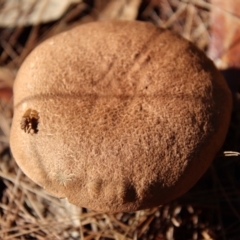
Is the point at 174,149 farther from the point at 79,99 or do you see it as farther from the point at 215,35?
the point at 215,35

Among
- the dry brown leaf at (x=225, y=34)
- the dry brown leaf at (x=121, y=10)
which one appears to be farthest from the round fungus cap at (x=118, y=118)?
the dry brown leaf at (x=121, y=10)

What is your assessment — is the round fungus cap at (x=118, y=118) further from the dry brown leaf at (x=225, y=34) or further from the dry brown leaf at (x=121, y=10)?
the dry brown leaf at (x=121, y=10)

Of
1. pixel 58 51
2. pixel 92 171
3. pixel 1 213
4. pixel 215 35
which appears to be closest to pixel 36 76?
pixel 58 51

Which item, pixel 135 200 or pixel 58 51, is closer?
pixel 135 200

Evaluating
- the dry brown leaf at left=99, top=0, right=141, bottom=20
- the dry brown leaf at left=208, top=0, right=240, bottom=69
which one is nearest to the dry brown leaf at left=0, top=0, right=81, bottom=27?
the dry brown leaf at left=99, top=0, right=141, bottom=20

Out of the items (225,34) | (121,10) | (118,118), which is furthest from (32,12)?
(118,118)

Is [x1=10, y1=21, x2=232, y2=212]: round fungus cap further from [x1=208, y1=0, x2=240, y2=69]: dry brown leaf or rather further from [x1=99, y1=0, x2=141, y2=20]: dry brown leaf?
[x1=99, y1=0, x2=141, y2=20]: dry brown leaf

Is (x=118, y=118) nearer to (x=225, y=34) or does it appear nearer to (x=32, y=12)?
(x=225, y=34)
